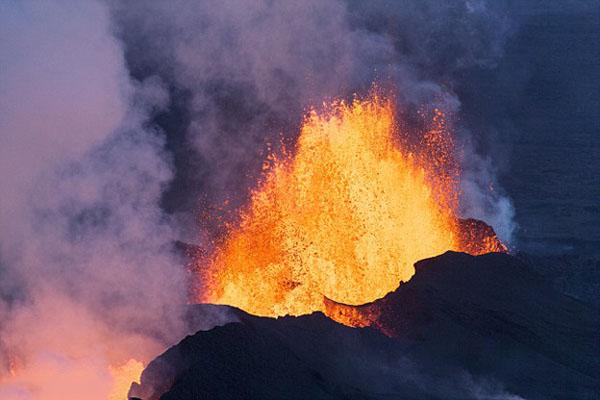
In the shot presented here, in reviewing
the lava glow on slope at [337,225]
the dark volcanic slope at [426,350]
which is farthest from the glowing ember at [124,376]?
the lava glow on slope at [337,225]

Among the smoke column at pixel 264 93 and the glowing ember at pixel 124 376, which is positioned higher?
the smoke column at pixel 264 93

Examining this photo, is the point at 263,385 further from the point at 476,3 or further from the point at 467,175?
the point at 476,3

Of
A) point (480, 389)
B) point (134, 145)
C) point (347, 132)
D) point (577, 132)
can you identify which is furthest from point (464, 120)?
point (480, 389)

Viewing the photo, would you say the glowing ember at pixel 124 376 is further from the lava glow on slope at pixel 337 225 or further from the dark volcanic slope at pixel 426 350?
the lava glow on slope at pixel 337 225

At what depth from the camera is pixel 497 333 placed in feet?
61.0

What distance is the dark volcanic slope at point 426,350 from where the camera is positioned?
48.5 feet

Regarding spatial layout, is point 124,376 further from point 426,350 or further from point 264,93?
point 264,93

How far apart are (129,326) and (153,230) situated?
11.8 ft

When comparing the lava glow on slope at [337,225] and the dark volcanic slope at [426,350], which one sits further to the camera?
the lava glow on slope at [337,225]

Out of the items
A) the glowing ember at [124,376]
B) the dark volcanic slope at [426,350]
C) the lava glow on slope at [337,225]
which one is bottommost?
the glowing ember at [124,376]

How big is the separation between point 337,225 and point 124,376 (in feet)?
47.3

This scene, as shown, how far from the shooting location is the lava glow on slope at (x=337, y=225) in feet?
77.5

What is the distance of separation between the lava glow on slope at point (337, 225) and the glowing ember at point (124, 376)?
583 cm

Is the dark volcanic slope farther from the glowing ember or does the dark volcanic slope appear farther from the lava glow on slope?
the lava glow on slope
